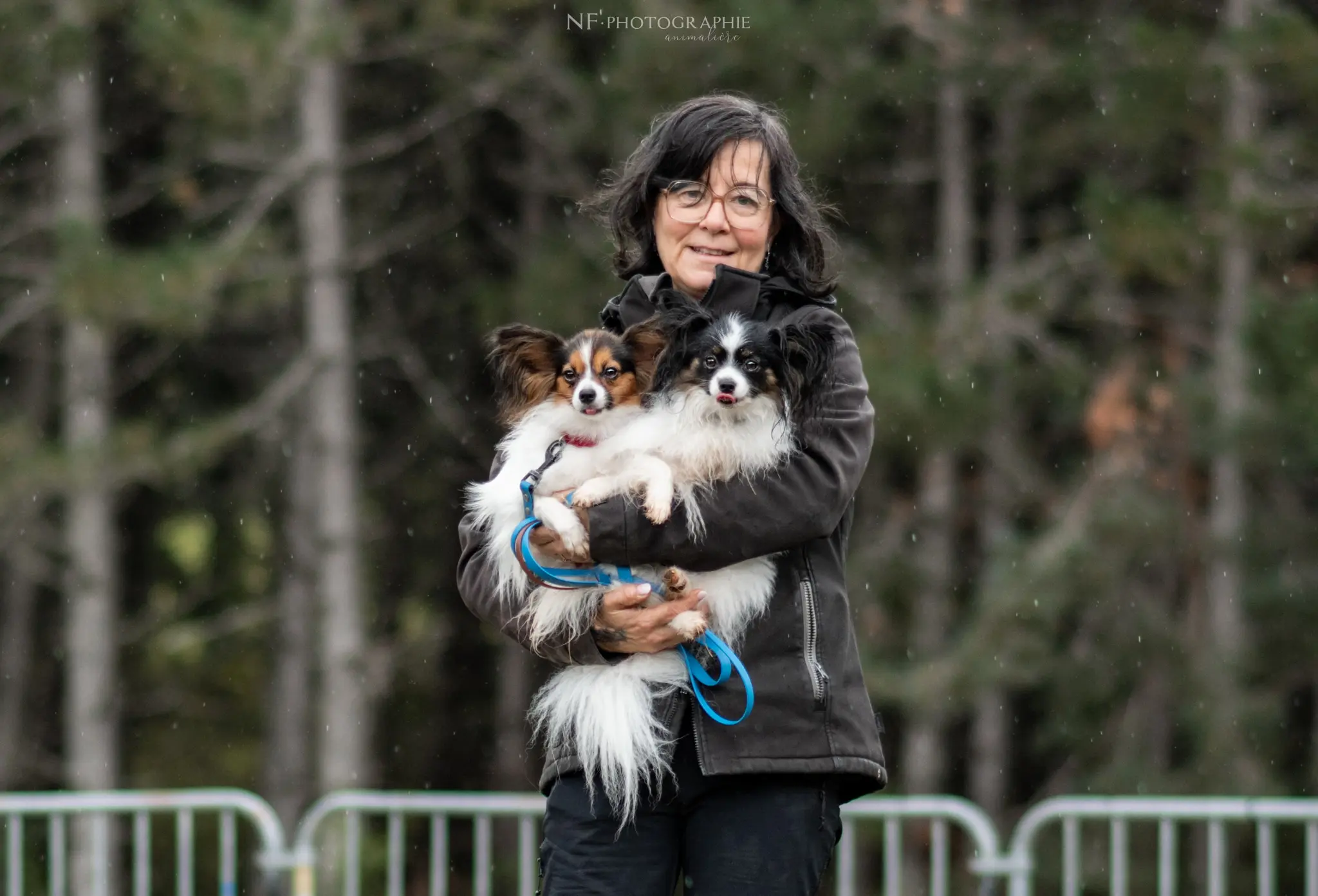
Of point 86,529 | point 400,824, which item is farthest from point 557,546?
point 86,529

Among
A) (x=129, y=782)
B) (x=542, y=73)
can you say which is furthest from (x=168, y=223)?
(x=129, y=782)

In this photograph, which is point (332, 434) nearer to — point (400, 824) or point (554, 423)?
point (400, 824)

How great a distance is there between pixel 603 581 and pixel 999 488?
38.8 ft

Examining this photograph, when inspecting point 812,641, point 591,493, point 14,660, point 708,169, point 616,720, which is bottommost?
point 14,660

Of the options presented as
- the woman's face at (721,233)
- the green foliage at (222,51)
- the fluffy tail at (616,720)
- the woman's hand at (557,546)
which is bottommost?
the fluffy tail at (616,720)

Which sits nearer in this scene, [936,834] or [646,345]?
[646,345]

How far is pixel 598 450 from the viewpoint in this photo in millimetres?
3408

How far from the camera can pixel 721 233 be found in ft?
10.3

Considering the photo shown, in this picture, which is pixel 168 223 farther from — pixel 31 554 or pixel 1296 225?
pixel 1296 225

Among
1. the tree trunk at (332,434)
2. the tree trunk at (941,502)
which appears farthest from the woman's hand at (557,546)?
the tree trunk at (941,502)

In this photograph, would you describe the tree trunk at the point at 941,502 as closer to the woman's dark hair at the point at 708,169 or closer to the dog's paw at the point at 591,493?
the woman's dark hair at the point at 708,169

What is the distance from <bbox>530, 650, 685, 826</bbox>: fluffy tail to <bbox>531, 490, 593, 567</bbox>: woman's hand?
20 centimetres

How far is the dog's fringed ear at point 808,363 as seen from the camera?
298 cm

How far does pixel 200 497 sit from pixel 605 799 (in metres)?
14.0
